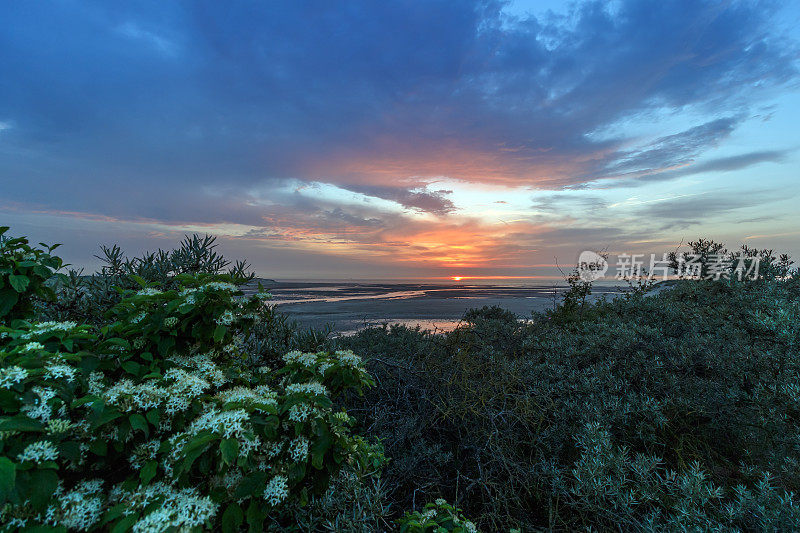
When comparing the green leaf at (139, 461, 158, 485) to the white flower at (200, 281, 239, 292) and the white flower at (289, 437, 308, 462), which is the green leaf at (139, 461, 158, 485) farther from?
the white flower at (200, 281, 239, 292)

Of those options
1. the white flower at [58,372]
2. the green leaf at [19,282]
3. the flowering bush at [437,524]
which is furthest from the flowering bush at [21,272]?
the flowering bush at [437,524]

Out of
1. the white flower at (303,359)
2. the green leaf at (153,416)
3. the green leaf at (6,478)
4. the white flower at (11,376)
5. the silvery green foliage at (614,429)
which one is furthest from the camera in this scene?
the white flower at (303,359)

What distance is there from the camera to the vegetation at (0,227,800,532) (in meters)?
1.94

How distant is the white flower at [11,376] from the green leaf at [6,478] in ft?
1.93

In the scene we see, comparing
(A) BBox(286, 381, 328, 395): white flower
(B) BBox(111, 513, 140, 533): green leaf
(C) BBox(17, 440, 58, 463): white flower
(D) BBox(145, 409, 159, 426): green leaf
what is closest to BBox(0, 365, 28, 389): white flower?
(C) BBox(17, 440, 58, 463): white flower

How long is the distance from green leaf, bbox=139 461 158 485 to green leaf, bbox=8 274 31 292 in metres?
2.09

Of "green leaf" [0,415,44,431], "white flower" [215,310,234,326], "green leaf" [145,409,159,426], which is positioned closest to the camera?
"green leaf" [0,415,44,431]

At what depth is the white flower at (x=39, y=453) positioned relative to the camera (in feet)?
5.48

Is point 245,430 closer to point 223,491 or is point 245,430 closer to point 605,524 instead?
point 223,491

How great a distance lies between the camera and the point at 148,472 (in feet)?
6.38

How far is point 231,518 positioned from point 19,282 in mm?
2793

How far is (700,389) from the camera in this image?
434cm

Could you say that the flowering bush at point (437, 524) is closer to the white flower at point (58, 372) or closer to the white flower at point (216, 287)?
the white flower at point (216, 287)

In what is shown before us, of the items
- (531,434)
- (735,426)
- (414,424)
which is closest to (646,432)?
(735,426)
